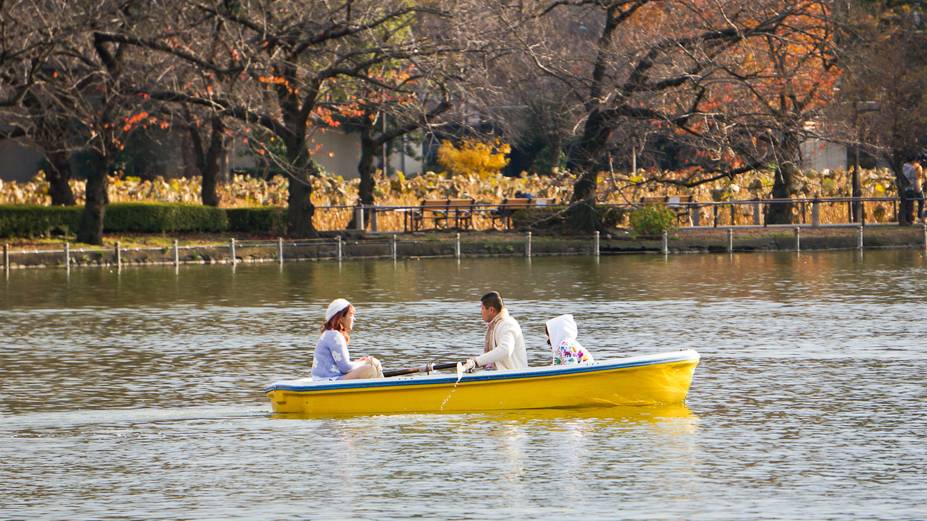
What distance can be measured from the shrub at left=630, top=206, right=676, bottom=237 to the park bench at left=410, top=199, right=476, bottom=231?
584 centimetres

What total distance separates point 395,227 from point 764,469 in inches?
1650

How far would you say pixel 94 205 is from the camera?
1912 inches

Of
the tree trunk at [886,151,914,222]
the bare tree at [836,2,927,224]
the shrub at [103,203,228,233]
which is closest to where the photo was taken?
the shrub at [103,203,228,233]

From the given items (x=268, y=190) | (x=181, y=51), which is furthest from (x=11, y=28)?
(x=268, y=190)

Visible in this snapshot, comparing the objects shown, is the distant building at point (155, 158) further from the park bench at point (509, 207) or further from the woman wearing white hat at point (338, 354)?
the woman wearing white hat at point (338, 354)

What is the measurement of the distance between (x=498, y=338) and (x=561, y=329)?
27.5 inches

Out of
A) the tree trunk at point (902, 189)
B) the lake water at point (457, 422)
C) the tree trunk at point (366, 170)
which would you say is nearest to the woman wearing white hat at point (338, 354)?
the lake water at point (457, 422)

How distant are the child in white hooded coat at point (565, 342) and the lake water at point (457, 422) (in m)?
0.63

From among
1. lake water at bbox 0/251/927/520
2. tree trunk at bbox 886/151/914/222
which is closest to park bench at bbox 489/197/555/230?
tree trunk at bbox 886/151/914/222

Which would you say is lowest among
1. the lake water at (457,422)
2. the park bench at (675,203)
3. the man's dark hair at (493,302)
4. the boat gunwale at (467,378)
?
the lake water at (457,422)

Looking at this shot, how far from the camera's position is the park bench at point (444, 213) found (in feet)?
182

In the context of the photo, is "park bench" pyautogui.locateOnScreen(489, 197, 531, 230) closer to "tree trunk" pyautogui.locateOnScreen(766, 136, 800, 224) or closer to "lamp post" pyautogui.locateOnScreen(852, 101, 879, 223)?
"tree trunk" pyautogui.locateOnScreen(766, 136, 800, 224)

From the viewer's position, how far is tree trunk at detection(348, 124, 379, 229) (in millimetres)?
54625

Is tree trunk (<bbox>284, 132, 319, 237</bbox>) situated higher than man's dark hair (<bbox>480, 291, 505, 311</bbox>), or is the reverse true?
tree trunk (<bbox>284, 132, 319, 237</bbox>)
